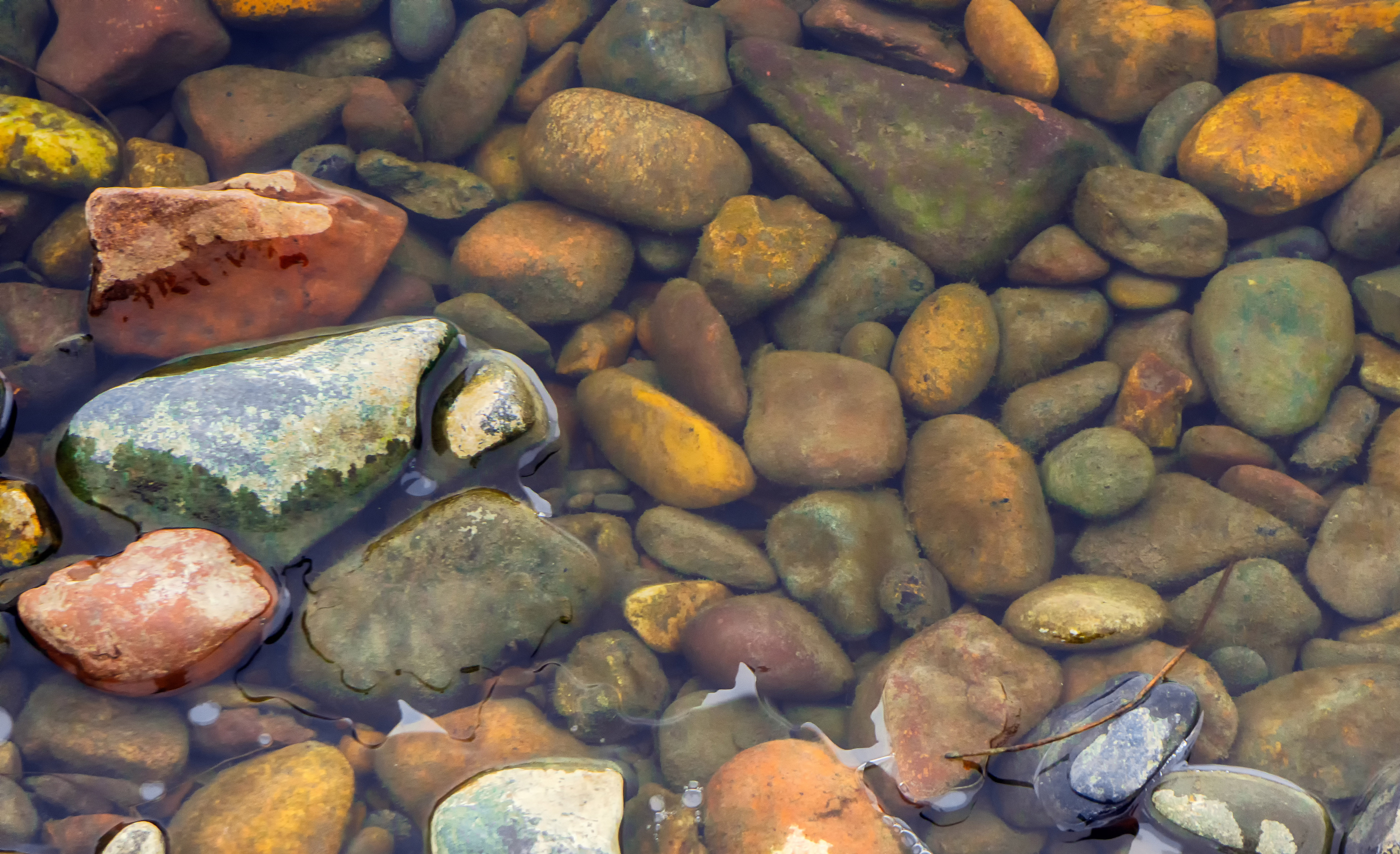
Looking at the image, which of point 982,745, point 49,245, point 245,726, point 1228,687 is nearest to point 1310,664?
point 1228,687

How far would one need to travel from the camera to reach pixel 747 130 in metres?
4.57

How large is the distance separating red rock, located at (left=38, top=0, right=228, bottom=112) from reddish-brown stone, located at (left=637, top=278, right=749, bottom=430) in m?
2.93

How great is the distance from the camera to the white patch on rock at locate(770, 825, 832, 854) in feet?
9.02

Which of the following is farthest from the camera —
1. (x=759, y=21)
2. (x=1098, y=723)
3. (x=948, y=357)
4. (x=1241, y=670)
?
(x=759, y=21)

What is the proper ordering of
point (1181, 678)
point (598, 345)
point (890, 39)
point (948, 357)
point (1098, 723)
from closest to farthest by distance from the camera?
1. point (1098, 723)
2. point (1181, 678)
3. point (948, 357)
4. point (598, 345)
5. point (890, 39)

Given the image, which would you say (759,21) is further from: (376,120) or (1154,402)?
(1154,402)

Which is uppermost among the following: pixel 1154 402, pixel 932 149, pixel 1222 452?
pixel 932 149

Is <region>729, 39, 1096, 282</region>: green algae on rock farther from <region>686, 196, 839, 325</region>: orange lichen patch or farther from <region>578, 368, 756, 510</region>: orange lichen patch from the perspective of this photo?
<region>578, 368, 756, 510</region>: orange lichen patch

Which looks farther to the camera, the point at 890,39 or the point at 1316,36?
the point at 890,39

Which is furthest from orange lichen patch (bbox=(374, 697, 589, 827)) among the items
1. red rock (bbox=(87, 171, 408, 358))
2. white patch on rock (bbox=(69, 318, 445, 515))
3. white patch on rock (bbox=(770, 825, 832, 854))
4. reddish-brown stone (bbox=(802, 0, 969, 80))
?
reddish-brown stone (bbox=(802, 0, 969, 80))

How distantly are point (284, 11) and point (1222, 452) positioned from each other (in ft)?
17.8

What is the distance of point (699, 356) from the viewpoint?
401 centimetres

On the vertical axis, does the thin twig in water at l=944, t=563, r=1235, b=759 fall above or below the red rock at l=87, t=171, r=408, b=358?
below

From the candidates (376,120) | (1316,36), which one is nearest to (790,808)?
(376,120)
